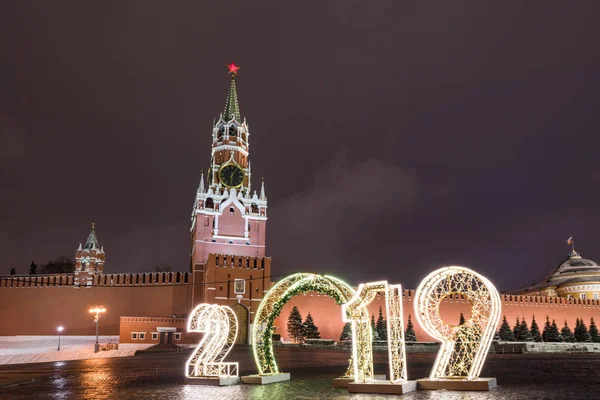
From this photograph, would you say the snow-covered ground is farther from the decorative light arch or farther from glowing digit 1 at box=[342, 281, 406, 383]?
glowing digit 1 at box=[342, 281, 406, 383]

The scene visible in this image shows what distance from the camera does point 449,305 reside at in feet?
141

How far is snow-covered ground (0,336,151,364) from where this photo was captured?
85.5 ft

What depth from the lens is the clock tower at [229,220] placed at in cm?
3594

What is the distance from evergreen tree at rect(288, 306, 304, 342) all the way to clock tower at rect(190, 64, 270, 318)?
2.59 meters

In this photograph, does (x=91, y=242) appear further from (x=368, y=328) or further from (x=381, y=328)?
(x=368, y=328)

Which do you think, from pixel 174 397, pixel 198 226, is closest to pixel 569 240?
pixel 198 226

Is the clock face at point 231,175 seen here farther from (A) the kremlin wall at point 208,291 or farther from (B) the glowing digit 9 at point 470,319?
Answer: (B) the glowing digit 9 at point 470,319

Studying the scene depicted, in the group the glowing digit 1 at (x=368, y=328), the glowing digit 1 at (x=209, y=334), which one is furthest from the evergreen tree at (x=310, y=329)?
the glowing digit 1 at (x=368, y=328)

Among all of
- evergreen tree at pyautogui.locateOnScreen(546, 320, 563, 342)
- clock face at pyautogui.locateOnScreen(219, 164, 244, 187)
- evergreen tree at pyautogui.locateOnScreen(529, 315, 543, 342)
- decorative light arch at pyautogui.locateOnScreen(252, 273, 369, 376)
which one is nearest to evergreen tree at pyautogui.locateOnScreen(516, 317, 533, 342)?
evergreen tree at pyautogui.locateOnScreen(529, 315, 543, 342)

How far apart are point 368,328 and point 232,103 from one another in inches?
1592

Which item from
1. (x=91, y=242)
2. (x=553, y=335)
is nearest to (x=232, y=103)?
(x=91, y=242)

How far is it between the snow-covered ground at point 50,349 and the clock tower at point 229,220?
6.55 m

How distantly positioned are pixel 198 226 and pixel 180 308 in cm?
681

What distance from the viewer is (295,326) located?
1417 inches
